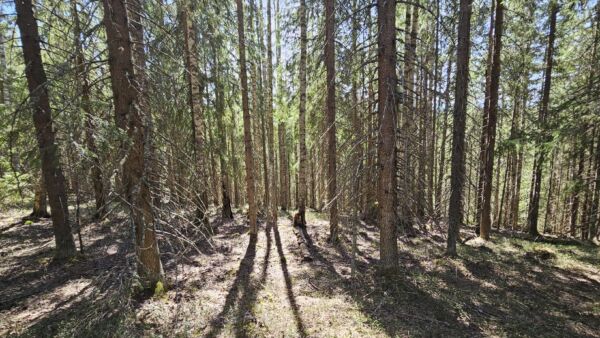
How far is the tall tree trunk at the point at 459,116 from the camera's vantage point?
7.64 meters

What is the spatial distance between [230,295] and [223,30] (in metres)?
7.42

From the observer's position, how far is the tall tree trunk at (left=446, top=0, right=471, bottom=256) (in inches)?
301

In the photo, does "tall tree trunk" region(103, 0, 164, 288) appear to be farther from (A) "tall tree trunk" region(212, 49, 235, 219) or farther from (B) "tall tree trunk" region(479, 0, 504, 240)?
(B) "tall tree trunk" region(479, 0, 504, 240)

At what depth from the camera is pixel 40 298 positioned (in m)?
5.16

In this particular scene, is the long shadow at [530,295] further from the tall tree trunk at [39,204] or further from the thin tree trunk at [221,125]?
the tall tree trunk at [39,204]

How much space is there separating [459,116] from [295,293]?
665cm

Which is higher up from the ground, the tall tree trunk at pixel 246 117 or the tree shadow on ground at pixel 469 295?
the tall tree trunk at pixel 246 117

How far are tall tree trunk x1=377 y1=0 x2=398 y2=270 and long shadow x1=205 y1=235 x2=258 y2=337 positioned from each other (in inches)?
127

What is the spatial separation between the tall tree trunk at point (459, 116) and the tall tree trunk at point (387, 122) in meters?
3.21

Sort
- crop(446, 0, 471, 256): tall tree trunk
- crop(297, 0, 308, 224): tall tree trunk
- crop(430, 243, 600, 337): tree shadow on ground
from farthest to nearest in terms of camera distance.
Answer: crop(297, 0, 308, 224): tall tree trunk, crop(446, 0, 471, 256): tall tree trunk, crop(430, 243, 600, 337): tree shadow on ground

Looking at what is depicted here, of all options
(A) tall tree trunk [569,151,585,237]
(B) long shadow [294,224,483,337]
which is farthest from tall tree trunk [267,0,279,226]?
(A) tall tree trunk [569,151,585,237]

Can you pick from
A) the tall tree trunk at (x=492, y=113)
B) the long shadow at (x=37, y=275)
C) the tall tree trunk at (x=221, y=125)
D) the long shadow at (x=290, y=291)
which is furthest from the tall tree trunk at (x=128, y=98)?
the tall tree trunk at (x=492, y=113)

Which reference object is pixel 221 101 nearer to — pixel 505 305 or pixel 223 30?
pixel 223 30

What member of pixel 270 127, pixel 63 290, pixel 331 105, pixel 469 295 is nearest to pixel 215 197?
pixel 63 290
